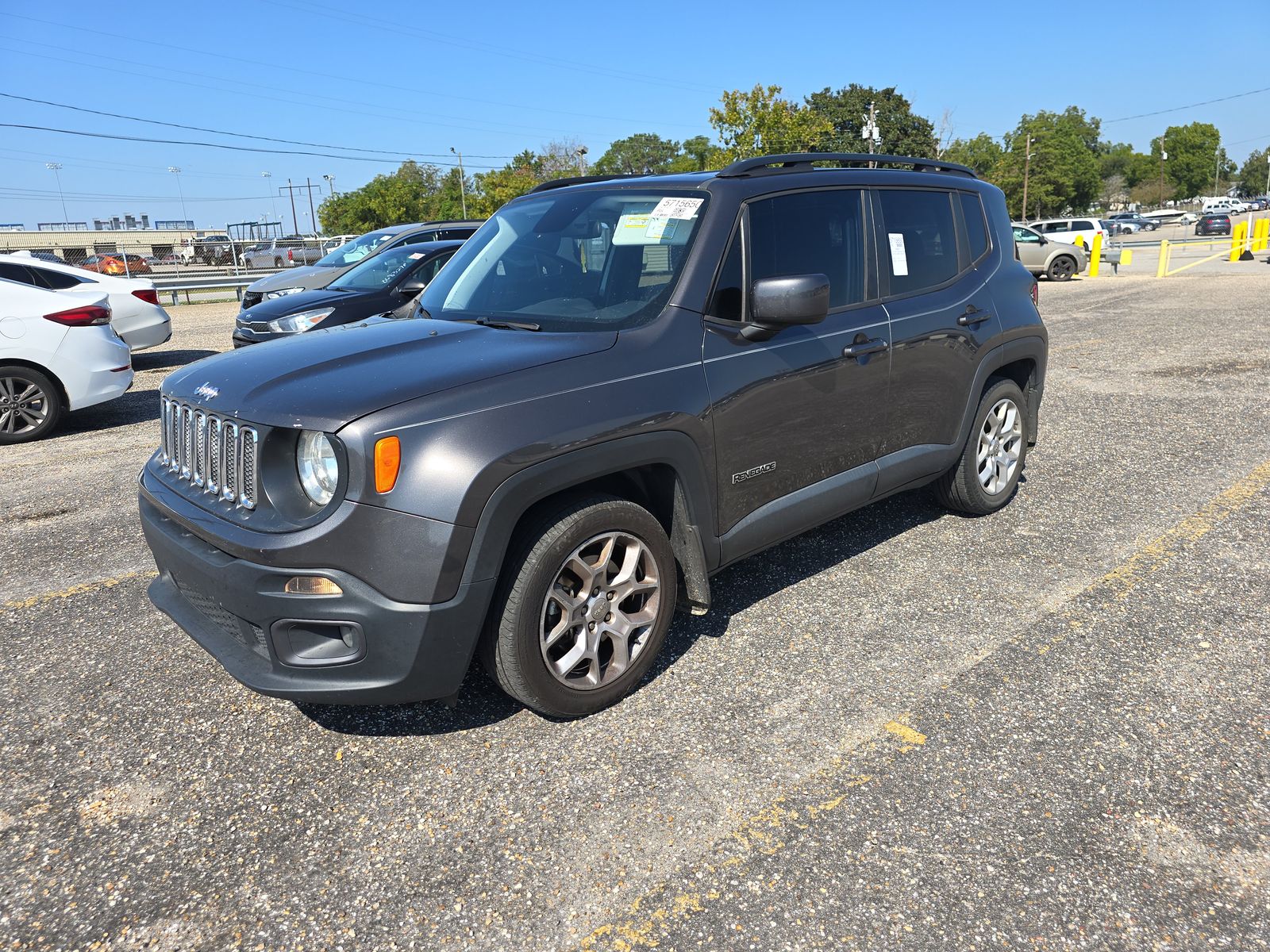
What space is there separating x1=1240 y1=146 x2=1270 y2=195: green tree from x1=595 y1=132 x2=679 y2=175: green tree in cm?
9208

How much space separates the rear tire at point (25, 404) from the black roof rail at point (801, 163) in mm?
6991

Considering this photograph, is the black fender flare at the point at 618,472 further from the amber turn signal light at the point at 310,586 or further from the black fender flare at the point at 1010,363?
the black fender flare at the point at 1010,363

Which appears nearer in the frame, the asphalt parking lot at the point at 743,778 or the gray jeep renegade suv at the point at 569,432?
the asphalt parking lot at the point at 743,778

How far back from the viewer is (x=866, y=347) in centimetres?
405

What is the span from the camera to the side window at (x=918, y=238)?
4352mm

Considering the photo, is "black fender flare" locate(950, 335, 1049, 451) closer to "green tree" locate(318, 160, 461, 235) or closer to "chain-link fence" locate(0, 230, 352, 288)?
"chain-link fence" locate(0, 230, 352, 288)

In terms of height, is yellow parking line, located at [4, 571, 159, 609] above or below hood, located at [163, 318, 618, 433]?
below

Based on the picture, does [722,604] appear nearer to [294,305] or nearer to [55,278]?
[294,305]

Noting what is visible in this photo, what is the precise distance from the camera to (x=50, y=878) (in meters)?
2.57

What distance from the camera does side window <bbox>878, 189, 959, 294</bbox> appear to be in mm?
4352

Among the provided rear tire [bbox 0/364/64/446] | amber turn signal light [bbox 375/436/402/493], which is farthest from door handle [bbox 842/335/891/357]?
rear tire [bbox 0/364/64/446]

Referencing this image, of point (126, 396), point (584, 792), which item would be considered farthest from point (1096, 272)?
point (584, 792)

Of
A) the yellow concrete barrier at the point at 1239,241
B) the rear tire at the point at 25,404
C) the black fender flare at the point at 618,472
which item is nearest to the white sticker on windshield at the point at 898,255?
the black fender flare at the point at 618,472

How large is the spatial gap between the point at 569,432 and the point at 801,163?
196 cm
